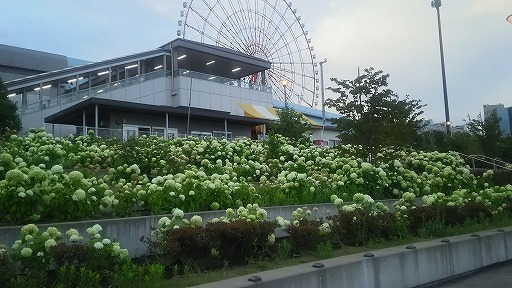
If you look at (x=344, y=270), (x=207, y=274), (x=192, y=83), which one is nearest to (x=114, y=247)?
(x=207, y=274)

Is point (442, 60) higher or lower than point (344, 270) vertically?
higher

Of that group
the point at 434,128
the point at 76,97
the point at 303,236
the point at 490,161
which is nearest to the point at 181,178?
the point at 303,236

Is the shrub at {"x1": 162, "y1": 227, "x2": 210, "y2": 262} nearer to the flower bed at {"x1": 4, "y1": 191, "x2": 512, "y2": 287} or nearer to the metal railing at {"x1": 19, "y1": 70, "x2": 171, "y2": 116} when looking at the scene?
the flower bed at {"x1": 4, "y1": 191, "x2": 512, "y2": 287}

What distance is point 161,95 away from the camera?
1435 inches

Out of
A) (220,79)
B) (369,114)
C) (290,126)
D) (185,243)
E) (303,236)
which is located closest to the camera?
(185,243)

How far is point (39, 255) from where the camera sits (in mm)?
4609

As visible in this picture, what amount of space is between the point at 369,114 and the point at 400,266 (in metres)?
7.50

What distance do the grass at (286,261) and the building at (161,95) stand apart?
882 inches

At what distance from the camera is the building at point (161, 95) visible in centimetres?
3080

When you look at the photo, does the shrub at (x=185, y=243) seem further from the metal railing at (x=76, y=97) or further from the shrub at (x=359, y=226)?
the metal railing at (x=76, y=97)

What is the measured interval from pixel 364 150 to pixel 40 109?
28951mm

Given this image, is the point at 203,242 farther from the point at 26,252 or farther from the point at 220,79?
the point at 220,79

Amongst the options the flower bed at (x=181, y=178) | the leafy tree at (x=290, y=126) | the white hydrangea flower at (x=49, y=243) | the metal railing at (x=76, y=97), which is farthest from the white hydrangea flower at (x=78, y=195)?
the metal railing at (x=76, y=97)

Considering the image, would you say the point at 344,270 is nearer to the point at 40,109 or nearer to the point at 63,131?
the point at 63,131
